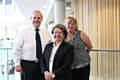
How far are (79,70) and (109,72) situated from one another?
207 cm

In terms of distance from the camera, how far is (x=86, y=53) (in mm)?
4199

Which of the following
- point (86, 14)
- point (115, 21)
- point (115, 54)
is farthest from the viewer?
point (86, 14)

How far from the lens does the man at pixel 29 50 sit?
413 centimetres

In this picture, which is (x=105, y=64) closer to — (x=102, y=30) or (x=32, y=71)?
(x=102, y=30)

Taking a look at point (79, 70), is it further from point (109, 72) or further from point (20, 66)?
point (109, 72)

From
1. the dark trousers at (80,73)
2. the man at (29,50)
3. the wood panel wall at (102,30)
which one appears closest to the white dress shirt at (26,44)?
the man at (29,50)

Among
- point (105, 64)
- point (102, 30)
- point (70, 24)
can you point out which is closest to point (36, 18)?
point (70, 24)

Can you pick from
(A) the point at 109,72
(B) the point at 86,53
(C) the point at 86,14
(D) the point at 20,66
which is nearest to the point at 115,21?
(C) the point at 86,14

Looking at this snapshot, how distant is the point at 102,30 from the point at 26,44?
3.66 metres

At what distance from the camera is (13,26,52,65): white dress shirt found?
4.15 metres

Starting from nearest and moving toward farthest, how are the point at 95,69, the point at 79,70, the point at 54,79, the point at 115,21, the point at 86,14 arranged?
the point at 54,79 → the point at 79,70 → the point at 95,69 → the point at 115,21 → the point at 86,14

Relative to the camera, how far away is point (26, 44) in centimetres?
419

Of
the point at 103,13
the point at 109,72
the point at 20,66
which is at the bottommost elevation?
the point at 109,72

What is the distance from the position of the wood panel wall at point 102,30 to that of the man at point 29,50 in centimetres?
210
